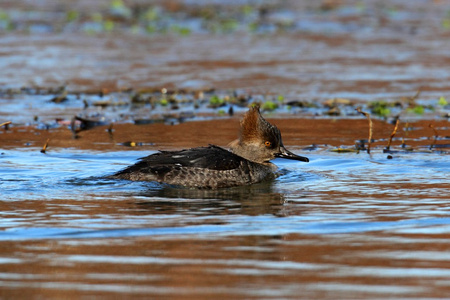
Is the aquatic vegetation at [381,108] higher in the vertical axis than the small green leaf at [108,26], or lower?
lower

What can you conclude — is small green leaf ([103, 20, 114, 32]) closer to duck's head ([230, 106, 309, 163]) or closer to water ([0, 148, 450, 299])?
water ([0, 148, 450, 299])

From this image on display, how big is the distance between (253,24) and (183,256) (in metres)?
21.0

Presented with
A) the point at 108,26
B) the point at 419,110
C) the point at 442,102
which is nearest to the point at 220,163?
the point at 419,110

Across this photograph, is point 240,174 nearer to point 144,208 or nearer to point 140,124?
point 144,208

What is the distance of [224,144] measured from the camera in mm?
12336

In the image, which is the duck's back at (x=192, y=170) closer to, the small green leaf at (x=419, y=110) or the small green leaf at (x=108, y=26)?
the small green leaf at (x=419, y=110)

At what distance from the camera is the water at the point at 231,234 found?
579 cm

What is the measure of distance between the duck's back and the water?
17cm

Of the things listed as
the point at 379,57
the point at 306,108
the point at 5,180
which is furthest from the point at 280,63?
the point at 5,180

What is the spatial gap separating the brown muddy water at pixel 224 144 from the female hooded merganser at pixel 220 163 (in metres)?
0.24

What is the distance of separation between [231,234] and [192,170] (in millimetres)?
2637

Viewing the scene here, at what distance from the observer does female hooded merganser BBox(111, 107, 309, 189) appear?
972 cm

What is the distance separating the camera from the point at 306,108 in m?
→ 15.2

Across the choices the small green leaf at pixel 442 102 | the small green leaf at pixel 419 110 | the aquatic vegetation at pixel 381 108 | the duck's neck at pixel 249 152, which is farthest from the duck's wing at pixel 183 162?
the small green leaf at pixel 442 102
